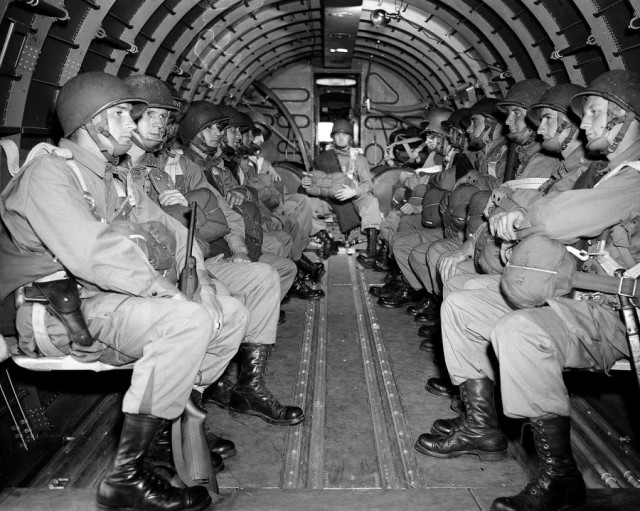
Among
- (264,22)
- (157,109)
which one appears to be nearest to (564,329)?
(157,109)

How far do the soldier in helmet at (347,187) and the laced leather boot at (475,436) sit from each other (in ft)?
17.6

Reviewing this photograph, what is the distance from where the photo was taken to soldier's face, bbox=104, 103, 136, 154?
2.85m

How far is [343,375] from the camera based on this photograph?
407 cm

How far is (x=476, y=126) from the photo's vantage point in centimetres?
586

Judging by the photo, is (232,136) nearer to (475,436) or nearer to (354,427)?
(354,427)

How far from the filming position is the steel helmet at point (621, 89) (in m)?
2.82

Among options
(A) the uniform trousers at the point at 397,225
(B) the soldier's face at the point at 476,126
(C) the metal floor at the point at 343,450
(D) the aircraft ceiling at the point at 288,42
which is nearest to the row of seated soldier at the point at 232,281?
(C) the metal floor at the point at 343,450

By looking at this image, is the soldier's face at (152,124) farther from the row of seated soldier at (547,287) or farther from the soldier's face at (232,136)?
the soldier's face at (232,136)

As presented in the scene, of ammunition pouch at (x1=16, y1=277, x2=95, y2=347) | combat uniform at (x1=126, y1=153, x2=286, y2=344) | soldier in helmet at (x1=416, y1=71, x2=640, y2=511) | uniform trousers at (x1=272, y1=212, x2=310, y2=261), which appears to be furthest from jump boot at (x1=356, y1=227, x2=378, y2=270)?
ammunition pouch at (x1=16, y1=277, x2=95, y2=347)

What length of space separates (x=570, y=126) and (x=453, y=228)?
55.7 inches

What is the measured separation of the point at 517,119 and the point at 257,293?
107 inches

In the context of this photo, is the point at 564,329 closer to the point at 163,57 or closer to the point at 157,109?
the point at 157,109

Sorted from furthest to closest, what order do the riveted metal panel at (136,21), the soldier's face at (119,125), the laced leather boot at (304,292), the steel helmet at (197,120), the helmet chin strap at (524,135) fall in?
1. the laced leather boot at (304,292)
2. the steel helmet at (197,120)
3. the riveted metal panel at (136,21)
4. the helmet chin strap at (524,135)
5. the soldier's face at (119,125)

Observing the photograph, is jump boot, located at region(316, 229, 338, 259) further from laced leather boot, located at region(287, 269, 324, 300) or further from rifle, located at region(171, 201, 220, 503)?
rifle, located at region(171, 201, 220, 503)
